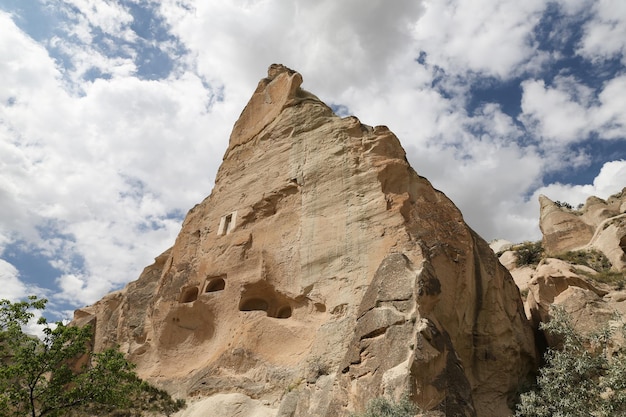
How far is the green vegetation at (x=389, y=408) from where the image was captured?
8.88 meters

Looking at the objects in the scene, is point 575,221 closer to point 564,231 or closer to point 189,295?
point 564,231

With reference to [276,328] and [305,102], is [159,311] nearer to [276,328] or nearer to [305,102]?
[276,328]

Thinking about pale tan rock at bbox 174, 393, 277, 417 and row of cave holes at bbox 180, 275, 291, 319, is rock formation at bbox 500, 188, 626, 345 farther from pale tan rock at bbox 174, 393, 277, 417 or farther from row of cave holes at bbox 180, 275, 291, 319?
pale tan rock at bbox 174, 393, 277, 417

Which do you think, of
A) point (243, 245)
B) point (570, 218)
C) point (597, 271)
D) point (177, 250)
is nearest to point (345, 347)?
point (243, 245)

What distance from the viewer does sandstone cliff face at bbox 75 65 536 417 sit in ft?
35.6

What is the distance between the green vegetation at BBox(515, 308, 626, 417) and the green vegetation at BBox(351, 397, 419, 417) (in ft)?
14.3

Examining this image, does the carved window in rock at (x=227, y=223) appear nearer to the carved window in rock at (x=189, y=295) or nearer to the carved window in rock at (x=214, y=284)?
the carved window in rock at (x=214, y=284)

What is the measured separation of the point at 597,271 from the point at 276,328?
19573mm

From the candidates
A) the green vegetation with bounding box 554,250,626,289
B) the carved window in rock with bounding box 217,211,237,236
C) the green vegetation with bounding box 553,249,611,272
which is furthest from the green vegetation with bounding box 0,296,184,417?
the green vegetation with bounding box 553,249,611,272

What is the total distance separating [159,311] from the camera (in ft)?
61.6

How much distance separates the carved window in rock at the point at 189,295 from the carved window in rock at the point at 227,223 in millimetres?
2191

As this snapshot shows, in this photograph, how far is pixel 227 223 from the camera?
1941 cm

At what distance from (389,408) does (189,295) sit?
11490 mm

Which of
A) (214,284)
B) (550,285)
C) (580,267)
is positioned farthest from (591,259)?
(214,284)
